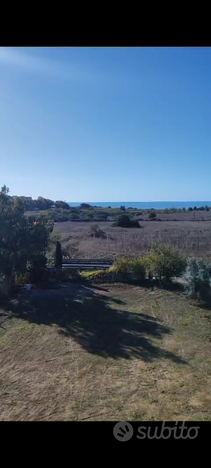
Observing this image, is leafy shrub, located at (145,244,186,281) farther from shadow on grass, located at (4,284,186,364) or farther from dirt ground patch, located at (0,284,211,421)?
shadow on grass, located at (4,284,186,364)

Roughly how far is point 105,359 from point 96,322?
219 cm

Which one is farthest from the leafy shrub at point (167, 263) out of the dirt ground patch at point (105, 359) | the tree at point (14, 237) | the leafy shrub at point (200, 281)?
the tree at point (14, 237)

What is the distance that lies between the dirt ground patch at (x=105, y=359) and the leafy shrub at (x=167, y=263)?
184cm

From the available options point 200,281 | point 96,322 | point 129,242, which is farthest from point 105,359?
point 129,242

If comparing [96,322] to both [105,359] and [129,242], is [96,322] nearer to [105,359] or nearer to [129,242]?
[105,359]

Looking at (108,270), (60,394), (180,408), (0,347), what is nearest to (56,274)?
(108,270)

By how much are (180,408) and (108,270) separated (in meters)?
9.13

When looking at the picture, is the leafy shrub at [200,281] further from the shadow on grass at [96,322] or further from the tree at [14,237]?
the tree at [14,237]

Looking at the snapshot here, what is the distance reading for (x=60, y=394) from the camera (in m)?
4.73

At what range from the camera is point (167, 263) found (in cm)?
1188

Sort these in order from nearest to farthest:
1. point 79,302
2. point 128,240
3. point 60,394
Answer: point 60,394 < point 79,302 < point 128,240
